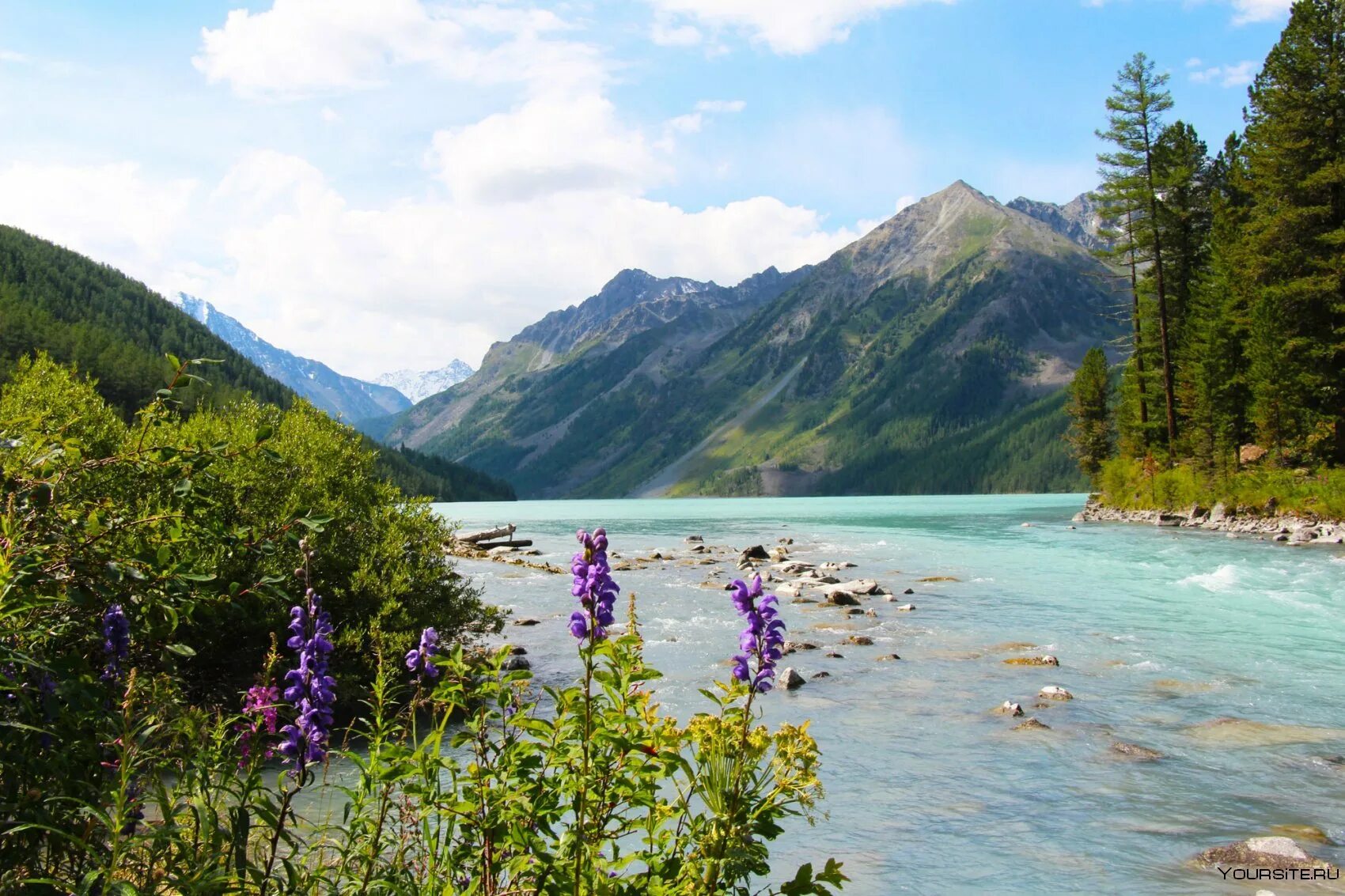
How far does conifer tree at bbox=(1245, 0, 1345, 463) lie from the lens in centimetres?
4456

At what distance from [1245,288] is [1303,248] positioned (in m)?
4.52

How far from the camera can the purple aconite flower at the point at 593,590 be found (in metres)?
4.24

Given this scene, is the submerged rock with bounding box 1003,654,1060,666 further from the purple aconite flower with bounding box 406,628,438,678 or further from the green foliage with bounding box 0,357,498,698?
the purple aconite flower with bounding box 406,628,438,678

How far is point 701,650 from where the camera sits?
22.5 meters

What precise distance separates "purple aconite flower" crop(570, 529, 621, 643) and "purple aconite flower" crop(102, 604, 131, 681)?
2416 millimetres

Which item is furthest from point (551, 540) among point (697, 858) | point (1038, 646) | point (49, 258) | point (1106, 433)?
point (49, 258)

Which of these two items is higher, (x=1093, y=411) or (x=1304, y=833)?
A: (x=1093, y=411)

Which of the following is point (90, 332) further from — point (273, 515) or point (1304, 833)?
point (1304, 833)

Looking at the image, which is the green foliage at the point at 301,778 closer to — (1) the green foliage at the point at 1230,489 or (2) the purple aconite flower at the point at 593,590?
(2) the purple aconite flower at the point at 593,590

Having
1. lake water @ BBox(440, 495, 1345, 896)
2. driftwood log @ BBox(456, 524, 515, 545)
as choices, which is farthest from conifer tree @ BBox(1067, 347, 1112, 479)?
driftwood log @ BBox(456, 524, 515, 545)

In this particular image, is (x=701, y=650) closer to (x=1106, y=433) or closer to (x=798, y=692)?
(x=798, y=692)

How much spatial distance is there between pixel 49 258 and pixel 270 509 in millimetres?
236275

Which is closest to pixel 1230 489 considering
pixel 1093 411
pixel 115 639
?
pixel 1093 411

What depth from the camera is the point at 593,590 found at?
431 cm
